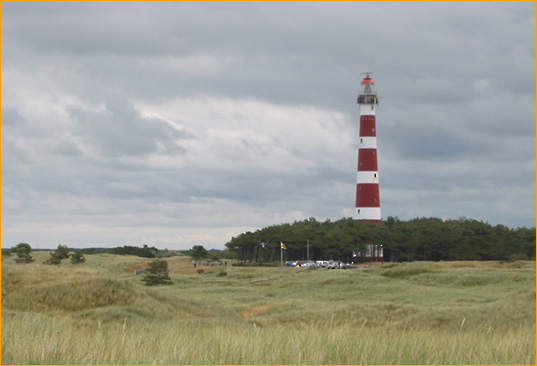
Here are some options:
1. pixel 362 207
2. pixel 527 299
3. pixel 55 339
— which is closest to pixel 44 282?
pixel 527 299

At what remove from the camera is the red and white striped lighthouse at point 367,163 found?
3474 inches

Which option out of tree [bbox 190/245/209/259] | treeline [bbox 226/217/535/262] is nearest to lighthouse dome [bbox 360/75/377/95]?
treeline [bbox 226/217/535/262]

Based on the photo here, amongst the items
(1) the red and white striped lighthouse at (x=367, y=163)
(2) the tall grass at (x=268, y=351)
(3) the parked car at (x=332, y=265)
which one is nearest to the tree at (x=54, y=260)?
(3) the parked car at (x=332, y=265)

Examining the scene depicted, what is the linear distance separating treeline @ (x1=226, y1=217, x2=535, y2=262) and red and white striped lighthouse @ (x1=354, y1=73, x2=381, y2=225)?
5.02 m

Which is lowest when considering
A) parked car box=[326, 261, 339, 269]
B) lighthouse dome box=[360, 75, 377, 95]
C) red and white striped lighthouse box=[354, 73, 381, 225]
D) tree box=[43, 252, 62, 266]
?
tree box=[43, 252, 62, 266]

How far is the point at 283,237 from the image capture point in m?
102

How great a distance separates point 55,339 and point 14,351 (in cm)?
65

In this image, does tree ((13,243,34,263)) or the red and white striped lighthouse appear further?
the red and white striped lighthouse

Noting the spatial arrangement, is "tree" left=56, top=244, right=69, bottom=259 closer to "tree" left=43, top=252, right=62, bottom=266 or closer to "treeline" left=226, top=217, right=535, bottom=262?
"tree" left=43, top=252, right=62, bottom=266

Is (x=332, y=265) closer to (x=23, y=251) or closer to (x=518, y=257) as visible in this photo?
(x=518, y=257)

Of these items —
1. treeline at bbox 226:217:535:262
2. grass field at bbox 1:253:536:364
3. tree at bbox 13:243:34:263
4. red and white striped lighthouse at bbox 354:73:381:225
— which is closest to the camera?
grass field at bbox 1:253:536:364

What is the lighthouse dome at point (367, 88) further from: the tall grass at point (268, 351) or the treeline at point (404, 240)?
the tall grass at point (268, 351)

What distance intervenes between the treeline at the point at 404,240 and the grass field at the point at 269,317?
16121 mm

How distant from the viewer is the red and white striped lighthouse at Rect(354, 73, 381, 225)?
290 ft
